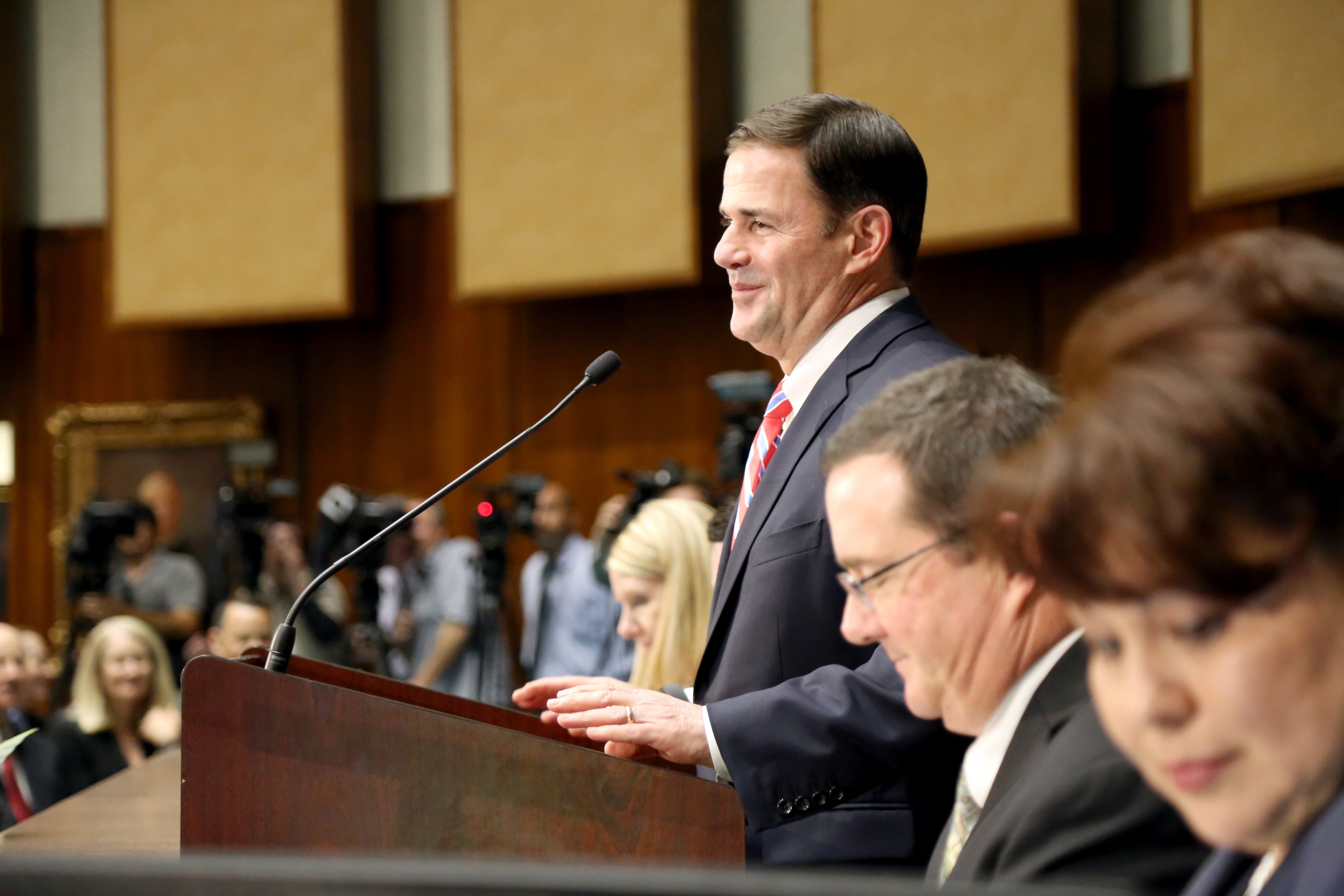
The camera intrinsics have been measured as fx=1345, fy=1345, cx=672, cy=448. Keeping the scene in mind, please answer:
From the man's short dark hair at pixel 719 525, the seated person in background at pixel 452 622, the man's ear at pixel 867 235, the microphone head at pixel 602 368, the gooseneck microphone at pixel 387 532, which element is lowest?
the seated person in background at pixel 452 622

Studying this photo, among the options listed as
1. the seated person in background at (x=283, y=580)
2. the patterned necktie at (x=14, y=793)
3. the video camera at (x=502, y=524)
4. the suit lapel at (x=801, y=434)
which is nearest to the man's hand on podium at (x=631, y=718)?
the suit lapel at (x=801, y=434)

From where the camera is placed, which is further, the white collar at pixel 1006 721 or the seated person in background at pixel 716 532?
the seated person in background at pixel 716 532

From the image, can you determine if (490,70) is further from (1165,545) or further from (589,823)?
(1165,545)

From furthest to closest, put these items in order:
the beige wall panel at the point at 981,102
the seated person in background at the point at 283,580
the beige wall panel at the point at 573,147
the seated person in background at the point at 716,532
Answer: the beige wall panel at the point at 573,147 < the seated person in background at the point at 283,580 < the beige wall panel at the point at 981,102 < the seated person in background at the point at 716,532

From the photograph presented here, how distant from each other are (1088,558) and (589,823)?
74 cm

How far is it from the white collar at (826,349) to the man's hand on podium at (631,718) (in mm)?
478

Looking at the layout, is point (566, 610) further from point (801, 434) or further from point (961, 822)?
point (961, 822)

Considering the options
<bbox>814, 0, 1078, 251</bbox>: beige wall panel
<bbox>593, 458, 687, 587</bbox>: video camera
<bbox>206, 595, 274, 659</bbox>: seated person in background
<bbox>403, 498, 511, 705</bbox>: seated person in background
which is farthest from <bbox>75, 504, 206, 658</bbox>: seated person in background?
<bbox>814, 0, 1078, 251</bbox>: beige wall panel

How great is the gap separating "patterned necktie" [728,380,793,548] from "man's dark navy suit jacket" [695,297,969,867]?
0.09 metres

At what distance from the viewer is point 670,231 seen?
5.96 m

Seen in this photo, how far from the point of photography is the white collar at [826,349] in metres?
1.76

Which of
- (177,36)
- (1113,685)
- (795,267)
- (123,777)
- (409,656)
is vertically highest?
(177,36)

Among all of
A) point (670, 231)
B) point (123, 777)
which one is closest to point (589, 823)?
point (123, 777)

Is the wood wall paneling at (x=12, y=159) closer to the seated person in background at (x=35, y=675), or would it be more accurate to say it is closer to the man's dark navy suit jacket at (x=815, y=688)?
the seated person in background at (x=35, y=675)
